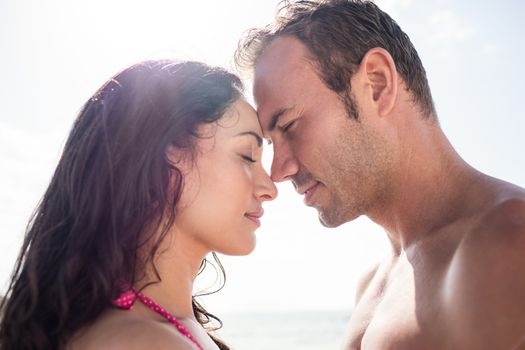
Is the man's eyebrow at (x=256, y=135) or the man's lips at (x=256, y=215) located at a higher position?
the man's eyebrow at (x=256, y=135)

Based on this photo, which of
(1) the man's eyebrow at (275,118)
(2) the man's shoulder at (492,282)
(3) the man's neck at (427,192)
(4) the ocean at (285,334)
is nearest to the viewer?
(2) the man's shoulder at (492,282)

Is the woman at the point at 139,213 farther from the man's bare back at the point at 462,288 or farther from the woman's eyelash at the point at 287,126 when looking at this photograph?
the man's bare back at the point at 462,288

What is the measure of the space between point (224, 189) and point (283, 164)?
1.07 metres

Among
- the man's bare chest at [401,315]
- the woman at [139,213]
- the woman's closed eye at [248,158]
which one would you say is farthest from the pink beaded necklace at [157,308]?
the man's bare chest at [401,315]

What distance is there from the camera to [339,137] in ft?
11.3

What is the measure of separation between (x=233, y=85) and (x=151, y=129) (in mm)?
617

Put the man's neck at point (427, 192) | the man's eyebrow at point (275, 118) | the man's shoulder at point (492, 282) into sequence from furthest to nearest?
the man's eyebrow at point (275, 118) < the man's neck at point (427, 192) < the man's shoulder at point (492, 282)

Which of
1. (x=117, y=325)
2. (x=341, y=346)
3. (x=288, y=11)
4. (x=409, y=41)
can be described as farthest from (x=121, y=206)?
(x=409, y=41)

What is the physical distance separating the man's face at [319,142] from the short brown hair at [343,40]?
9 centimetres

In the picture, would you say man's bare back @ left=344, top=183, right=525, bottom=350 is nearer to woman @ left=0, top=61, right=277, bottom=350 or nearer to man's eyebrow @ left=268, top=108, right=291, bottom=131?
woman @ left=0, top=61, right=277, bottom=350

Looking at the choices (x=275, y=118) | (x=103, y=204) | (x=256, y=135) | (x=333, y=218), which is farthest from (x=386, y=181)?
(x=103, y=204)

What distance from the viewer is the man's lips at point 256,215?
2.64 m

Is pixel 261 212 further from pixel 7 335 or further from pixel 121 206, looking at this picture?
pixel 7 335

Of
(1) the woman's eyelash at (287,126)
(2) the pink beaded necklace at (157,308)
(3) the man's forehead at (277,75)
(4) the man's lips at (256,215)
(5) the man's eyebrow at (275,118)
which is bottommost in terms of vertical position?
(2) the pink beaded necklace at (157,308)
